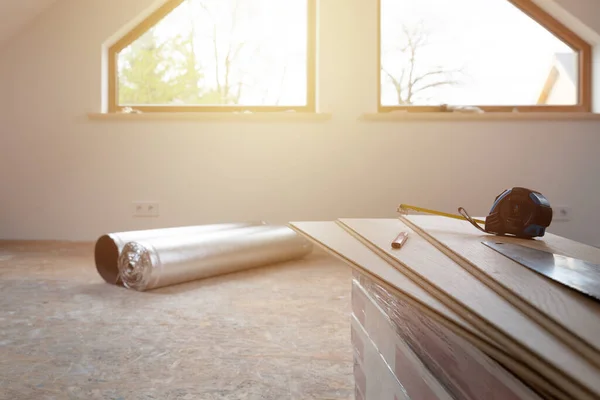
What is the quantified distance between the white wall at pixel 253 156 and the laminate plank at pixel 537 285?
8.20 feet

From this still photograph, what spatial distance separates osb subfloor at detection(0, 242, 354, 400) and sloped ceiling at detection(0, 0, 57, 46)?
5.69ft

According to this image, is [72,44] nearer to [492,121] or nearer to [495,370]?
[492,121]

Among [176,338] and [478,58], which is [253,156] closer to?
[478,58]

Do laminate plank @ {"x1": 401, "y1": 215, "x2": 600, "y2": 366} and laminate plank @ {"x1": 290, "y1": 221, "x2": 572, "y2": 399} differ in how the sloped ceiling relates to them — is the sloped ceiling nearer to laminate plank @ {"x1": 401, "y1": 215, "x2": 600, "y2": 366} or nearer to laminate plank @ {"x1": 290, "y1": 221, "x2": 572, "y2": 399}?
laminate plank @ {"x1": 290, "y1": 221, "x2": 572, "y2": 399}

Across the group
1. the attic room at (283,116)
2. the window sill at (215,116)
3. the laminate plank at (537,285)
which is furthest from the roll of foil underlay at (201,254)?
the laminate plank at (537,285)

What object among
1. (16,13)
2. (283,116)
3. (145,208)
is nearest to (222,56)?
(283,116)

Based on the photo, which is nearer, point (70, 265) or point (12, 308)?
point (12, 308)

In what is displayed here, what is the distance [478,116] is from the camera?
349cm

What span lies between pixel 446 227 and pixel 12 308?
5.05 feet

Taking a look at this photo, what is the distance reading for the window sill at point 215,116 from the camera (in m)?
3.46

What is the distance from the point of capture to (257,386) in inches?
46.7

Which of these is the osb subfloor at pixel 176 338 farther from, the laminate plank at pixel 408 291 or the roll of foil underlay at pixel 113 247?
the laminate plank at pixel 408 291

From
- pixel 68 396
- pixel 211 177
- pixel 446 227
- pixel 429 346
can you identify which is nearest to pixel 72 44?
pixel 211 177

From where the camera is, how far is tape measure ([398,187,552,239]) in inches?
37.4
